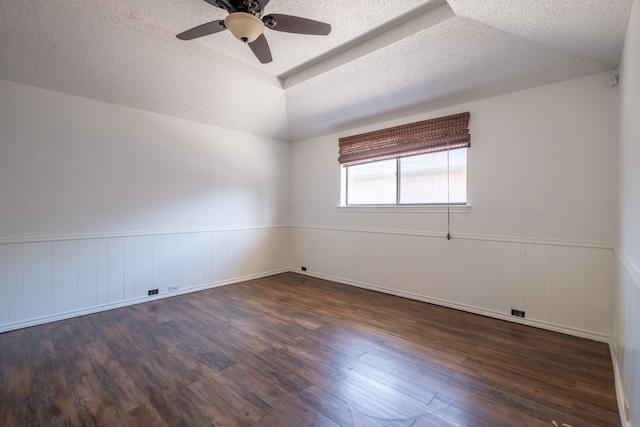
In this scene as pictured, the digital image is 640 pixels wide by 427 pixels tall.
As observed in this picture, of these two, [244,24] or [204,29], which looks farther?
[204,29]

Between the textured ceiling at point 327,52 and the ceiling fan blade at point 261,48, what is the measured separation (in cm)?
37

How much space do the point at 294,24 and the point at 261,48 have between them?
0.39 meters

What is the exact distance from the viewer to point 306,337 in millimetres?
2609

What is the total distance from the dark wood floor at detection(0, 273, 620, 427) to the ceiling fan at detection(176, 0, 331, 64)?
7.61 feet

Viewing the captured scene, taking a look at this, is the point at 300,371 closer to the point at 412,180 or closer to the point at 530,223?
the point at 530,223

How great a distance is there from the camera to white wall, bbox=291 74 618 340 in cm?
250

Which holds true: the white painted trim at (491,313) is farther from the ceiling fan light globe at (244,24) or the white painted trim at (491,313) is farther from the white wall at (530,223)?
the ceiling fan light globe at (244,24)

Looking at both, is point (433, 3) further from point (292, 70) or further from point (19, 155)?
point (19, 155)

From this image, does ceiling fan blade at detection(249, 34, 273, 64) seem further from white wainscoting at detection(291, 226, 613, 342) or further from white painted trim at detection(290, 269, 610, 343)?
white painted trim at detection(290, 269, 610, 343)

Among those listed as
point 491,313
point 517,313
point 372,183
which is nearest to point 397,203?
point 372,183

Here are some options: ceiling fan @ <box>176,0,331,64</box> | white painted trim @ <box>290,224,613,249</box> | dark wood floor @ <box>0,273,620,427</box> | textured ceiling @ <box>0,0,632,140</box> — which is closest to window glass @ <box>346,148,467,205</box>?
white painted trim @ <box>290,224,613,249</box>

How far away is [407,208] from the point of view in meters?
3.76

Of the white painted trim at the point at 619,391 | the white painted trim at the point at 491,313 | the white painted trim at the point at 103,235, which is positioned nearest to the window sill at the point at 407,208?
the white painted trim at the point at 491,313

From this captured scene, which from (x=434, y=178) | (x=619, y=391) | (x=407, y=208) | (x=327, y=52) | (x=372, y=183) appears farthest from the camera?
(x=372, y=183)
